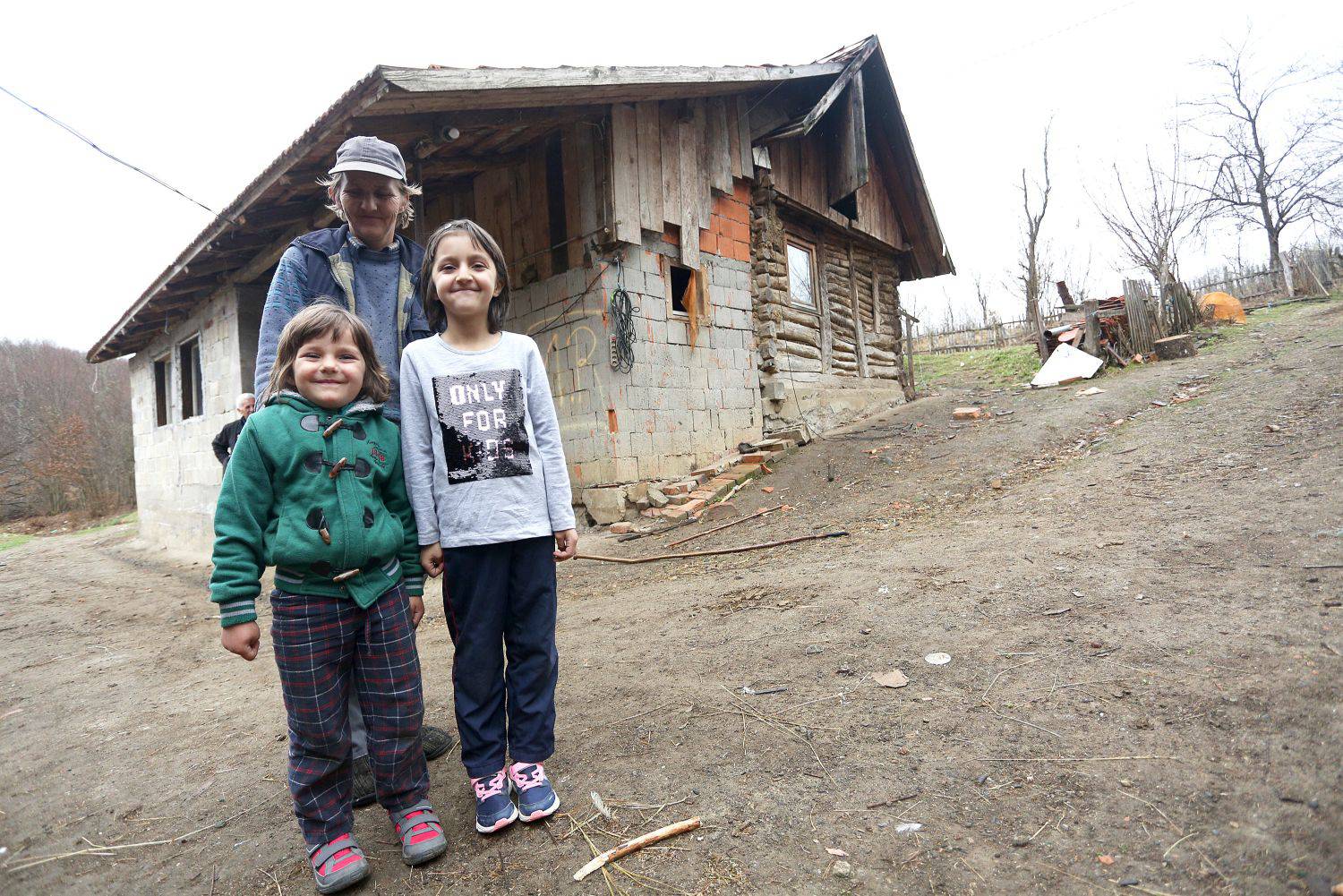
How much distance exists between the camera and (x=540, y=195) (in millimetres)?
7602

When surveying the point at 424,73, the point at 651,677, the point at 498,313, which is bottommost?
the point at 651,677

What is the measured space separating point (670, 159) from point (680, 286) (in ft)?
5.03

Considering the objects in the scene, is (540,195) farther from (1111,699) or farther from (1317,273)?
(1317,273)

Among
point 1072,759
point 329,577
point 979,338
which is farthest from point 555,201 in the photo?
point 979,338

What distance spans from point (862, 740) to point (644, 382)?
18.8ft

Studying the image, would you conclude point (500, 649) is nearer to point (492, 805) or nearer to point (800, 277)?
point (492, 805)

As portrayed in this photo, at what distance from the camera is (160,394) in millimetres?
11992

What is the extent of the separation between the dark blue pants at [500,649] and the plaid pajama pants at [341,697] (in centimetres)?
14

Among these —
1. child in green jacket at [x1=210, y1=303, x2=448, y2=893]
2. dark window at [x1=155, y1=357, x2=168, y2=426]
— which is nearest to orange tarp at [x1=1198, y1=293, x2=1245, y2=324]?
child in green jacket at [x1=210, y1=303, x2=448, y2=893]

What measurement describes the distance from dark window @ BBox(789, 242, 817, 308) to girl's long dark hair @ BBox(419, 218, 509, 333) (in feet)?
27.4

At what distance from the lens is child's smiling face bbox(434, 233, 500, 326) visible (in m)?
1.97

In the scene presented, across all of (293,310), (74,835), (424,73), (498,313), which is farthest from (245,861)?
(424,73)

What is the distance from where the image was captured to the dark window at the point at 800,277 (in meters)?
10.2

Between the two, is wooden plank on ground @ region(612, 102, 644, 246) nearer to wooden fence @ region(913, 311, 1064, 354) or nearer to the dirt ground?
the dirt ground
